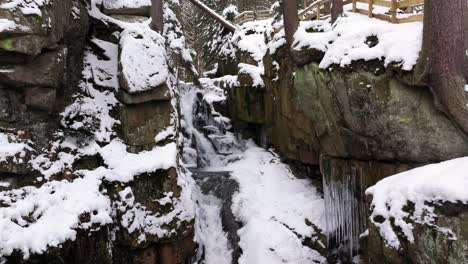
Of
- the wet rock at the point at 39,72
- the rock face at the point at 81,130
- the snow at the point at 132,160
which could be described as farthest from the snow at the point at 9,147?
the snow at the point at 132,160

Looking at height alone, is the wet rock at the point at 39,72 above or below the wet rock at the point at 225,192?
above

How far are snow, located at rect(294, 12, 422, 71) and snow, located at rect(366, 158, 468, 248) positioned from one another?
8.84 feet

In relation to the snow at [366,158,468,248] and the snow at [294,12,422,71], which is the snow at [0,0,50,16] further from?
the snow at [366,158,468,248]

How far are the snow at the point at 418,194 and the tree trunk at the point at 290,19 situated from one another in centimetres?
632

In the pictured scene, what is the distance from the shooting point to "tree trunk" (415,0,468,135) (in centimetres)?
655

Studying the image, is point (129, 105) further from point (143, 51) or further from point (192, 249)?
point (192, 249)

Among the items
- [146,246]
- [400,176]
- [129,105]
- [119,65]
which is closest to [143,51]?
[119,65]

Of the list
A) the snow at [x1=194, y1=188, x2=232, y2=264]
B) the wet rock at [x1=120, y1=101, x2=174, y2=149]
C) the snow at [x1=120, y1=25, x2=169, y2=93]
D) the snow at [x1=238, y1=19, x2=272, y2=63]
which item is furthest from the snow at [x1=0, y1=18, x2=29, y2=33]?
the snow at [x1=238, y1=19, x2=272, y2=63]

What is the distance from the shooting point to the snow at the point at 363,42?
24.4ft

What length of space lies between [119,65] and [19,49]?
2780 millimetres

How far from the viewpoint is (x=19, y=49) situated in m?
7.52

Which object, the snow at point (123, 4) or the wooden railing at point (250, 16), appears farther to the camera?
the wooden railing at point (250, 16)

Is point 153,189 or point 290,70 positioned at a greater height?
point 290,70

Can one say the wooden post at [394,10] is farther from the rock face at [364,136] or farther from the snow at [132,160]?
the snow at [132,160]
